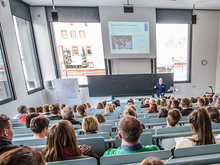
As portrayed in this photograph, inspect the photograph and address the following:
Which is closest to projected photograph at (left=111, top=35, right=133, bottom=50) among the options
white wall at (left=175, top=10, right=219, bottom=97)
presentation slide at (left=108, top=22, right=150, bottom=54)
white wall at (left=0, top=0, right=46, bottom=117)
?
presentation slide at (left=108, top=22, right=150, bottom=54)

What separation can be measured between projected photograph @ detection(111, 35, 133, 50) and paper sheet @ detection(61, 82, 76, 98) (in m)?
2.95

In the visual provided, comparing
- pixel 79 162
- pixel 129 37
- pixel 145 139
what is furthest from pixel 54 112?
pixel 129 37

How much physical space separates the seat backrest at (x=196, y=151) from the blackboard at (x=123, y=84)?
203 inches

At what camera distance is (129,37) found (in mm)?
5688

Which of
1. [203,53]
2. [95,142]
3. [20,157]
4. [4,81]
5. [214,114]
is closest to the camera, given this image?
[20,157]

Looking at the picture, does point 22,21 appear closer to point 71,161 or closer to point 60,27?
point 60,27

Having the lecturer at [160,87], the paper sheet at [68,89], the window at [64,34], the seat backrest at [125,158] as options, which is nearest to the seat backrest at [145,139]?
the seat backrest at [125,158]

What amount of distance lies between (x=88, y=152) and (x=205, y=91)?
8301 millimetres

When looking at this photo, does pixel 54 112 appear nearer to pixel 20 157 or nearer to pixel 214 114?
pixel 20 157

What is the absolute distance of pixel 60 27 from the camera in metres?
5.76

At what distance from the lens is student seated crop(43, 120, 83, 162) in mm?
904

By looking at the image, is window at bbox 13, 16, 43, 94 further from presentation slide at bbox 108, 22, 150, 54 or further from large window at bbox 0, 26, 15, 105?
presentation slide at bbox 108, 22, 150, 54

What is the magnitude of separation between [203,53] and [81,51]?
23.3 feet

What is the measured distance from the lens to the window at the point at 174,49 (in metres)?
6.23
